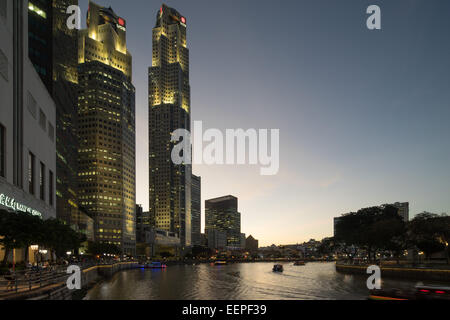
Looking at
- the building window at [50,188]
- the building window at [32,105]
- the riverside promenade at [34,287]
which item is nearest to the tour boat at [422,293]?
the riverside promenade at [34,287]

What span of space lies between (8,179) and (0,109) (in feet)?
31.2

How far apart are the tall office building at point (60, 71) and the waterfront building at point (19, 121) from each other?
4845cm

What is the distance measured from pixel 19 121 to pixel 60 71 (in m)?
96.8

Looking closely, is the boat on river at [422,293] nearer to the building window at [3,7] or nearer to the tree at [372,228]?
the building window at [3,7]

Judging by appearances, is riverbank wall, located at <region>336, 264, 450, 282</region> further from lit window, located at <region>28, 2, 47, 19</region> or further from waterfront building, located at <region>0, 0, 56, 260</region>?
lit window, located at <region>28, 2, 47, 19</region>

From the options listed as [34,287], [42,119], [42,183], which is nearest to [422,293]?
[34,287]

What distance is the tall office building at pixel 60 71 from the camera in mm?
112812

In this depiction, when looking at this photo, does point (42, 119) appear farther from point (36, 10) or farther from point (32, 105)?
point (36, 10)

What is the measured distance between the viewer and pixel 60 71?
473ft

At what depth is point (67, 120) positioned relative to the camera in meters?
154

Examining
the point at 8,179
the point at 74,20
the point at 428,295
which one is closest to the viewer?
the point at 428,295
